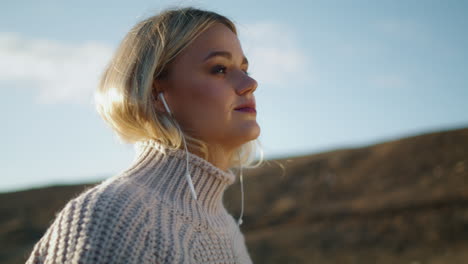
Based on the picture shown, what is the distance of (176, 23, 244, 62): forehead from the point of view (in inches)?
82.3

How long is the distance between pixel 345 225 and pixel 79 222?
38.3ft

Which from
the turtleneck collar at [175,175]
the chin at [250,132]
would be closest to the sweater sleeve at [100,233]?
the turtleneck collar at [175,175]

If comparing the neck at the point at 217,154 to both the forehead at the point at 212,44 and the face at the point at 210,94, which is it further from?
the forehead at the point at 212,44

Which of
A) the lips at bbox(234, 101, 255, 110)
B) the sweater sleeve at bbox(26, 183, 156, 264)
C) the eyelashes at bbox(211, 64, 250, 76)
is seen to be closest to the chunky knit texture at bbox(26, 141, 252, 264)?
the sweater sleeve at bbox(26, 183, 156, 264)

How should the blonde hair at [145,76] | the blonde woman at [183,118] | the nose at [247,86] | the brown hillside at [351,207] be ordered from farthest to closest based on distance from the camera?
the brown hillside at [351,207]
the nose at [247,86]
the blonde hair at [145,76]
the blonde woman at [183,118]

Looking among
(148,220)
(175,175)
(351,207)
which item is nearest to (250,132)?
(175,175)

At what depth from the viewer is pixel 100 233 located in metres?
1.51

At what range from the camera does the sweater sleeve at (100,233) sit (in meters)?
1.48

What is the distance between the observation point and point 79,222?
5.01 ft

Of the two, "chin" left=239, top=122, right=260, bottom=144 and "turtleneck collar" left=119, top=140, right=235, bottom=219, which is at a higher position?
"chin" left=239, top=122, right=260, bottom=144

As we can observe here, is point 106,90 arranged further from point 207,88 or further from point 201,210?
point 201,210

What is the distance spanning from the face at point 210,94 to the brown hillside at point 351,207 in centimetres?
913

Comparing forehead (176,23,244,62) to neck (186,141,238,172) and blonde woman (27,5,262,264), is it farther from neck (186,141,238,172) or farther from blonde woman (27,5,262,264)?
neck (186,141,238,172)

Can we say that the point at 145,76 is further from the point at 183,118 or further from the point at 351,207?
the point at 351,207
